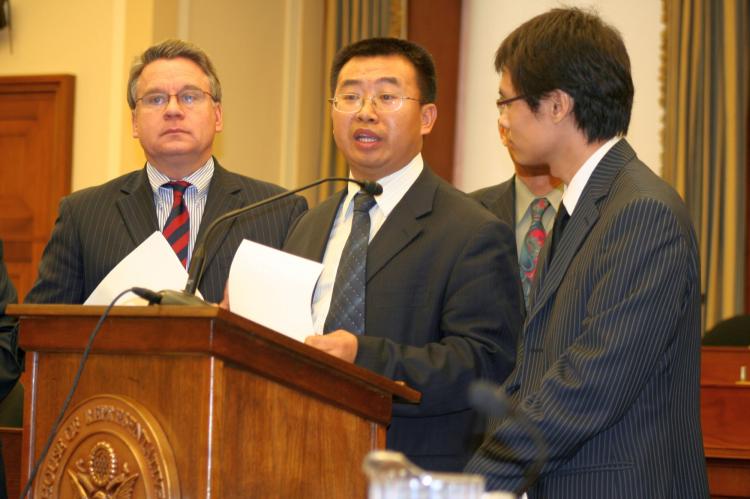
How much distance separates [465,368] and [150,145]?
4.37ft

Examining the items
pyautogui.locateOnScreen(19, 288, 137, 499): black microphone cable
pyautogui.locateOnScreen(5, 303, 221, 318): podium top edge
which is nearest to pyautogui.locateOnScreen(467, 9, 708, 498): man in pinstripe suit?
pyautogui.locateOnScreen(5, 303, 221, 318): podium top edge

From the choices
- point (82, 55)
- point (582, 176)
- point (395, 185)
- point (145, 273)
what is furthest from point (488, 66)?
point (145, 273)

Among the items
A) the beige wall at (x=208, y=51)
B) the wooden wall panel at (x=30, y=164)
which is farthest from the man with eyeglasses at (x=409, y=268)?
the wooden wall panel at (x=30, y=164)

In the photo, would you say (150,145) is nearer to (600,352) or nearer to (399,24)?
(600,352)

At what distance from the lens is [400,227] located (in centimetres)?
322

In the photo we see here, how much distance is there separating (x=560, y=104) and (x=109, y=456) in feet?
4.23

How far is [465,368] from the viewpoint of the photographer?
9.52 ft

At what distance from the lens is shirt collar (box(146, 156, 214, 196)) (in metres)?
3.63

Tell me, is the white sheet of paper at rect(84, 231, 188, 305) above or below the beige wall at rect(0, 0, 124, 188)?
below

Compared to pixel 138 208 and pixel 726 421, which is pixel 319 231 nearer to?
pixel 138 208

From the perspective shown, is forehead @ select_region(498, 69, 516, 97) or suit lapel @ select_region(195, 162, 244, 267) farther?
suit lapel @ select_region(195, 162, 244, 267)

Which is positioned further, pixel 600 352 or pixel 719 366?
pixel 719 366

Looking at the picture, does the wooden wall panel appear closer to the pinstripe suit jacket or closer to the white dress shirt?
the white dress shirt

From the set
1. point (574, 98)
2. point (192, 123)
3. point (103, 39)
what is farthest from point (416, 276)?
point (103, 39)
